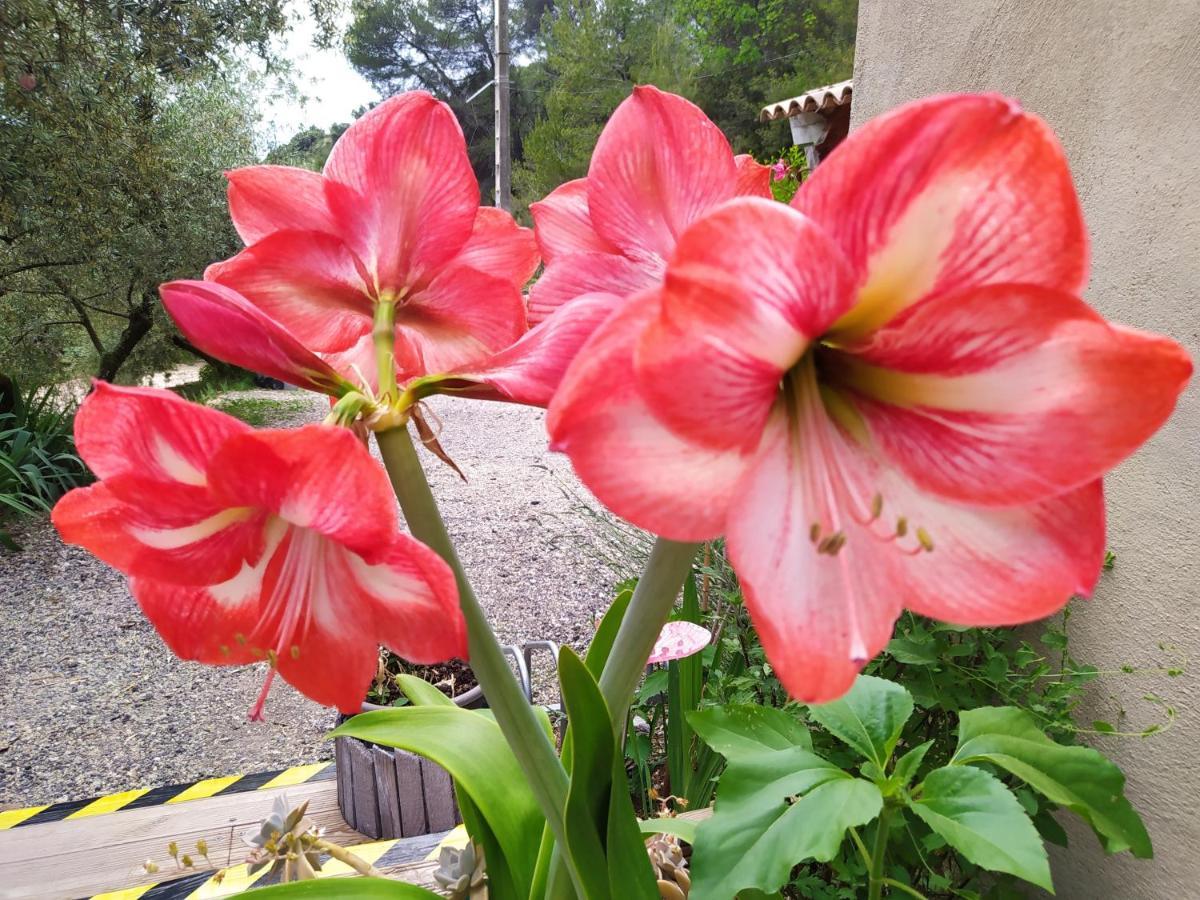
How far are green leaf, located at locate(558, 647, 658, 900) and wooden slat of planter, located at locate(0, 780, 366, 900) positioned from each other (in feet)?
3.80

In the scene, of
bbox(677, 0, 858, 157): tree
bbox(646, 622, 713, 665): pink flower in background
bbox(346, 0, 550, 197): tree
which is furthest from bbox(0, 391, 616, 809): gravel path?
bbox(346, 0, 550, 197): tree

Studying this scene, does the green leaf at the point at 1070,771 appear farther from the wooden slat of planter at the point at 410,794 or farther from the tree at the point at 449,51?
the tree at the point at 449,51

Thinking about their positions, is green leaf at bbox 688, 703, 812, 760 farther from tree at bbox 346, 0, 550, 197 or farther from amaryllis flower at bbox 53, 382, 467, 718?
tree at bbox 346, 0, 550, 197

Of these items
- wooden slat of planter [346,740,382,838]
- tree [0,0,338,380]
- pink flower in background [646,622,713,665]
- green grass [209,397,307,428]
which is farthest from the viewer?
green grass [209,397,307,428]

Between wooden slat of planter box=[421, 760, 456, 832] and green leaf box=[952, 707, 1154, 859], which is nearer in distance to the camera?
green leaf box=[952, 707, 1154, 859]

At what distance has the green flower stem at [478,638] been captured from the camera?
12.8 inches

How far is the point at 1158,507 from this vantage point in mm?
1145

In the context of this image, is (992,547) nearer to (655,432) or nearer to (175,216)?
(655,432)

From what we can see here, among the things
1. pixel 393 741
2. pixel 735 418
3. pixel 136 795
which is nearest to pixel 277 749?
pixel 136 795

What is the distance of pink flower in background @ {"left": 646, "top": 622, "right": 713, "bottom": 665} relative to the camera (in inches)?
38.4

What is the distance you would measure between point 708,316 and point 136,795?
7.49 ft

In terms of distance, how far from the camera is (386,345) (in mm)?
366

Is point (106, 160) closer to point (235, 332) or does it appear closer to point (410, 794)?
point (410, 794)

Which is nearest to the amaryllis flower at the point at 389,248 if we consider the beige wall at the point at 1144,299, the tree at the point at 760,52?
the beige wall at the point at 1144,299
